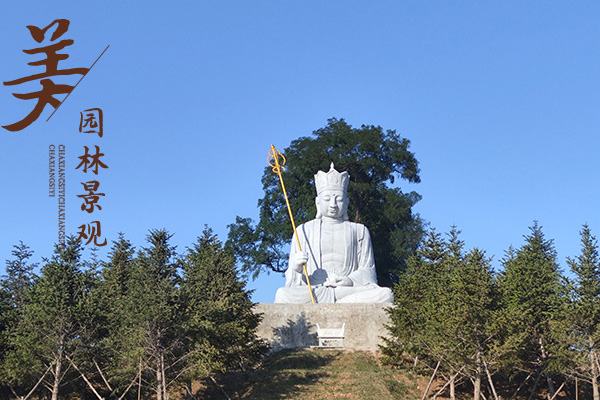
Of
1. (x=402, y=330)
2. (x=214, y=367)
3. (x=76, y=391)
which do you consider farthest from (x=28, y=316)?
(x=402, y=330)

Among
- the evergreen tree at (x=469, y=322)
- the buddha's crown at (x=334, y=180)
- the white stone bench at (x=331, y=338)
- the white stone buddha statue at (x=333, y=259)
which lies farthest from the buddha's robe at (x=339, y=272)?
the evergreen tree at (x=469, y=322)

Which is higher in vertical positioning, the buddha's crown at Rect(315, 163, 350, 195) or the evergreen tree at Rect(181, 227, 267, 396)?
the buddha's crown at Rect(315, 163, 350, 195)

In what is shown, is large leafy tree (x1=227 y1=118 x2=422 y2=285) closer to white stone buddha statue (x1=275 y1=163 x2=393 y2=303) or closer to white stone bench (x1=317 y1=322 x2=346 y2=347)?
white stone buddha statue (x1=275 y1=163 x2=393 y2=303)

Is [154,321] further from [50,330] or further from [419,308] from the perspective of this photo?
[419,308]

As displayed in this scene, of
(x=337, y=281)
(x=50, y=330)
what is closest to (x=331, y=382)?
(x=337, y=281)

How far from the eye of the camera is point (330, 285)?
2950 centimetres

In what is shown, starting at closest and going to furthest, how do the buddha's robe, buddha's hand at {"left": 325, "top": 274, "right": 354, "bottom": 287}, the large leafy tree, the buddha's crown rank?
1. the buddha's robe
2. buddha's hand at {"left": 325, "top": 274, "right": 354, "bottom": 287}
3. the buddha's crown
4. the large leafy tree

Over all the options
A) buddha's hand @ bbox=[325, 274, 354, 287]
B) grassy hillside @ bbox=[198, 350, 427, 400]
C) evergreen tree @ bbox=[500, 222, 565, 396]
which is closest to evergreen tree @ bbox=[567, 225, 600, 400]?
evergreen tree @ bbox=[500, 222, 565, 396]

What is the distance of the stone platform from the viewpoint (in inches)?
1053

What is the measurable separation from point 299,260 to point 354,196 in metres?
10.5

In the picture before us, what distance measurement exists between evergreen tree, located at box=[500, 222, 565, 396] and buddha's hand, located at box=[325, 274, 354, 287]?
618 cm

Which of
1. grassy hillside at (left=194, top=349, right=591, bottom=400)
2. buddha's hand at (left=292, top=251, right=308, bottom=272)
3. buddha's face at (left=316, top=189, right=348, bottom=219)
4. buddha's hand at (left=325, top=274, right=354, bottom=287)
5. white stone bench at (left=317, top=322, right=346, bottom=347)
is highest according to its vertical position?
→ buddha's face at (left=316, top=189, right=348, bottom=219)

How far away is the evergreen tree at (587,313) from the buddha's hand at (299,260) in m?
9.82

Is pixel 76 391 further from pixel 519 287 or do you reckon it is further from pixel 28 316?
pixel 519 287
